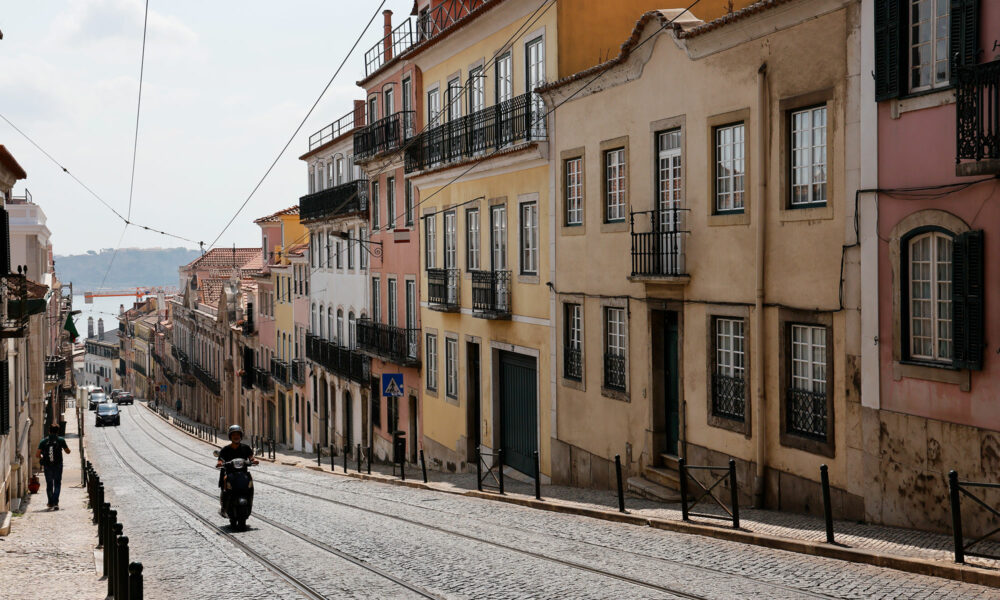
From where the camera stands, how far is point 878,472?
41.2ft

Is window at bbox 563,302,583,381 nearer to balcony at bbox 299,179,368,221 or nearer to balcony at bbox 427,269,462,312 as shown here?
balcony at bbox 427,269,462,312

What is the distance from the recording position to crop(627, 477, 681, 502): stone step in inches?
660

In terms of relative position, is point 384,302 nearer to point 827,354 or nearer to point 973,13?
point 827,354

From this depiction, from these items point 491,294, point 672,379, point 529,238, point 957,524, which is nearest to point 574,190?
point 529,238

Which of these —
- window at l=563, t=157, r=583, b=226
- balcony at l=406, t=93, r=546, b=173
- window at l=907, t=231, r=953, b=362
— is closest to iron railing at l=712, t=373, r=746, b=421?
window at l=907, t=231, r=953, b=362

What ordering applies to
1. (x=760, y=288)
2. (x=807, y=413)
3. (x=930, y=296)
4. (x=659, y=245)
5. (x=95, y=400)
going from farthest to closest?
(x=95, y=400) → (x=659, y=245) → (x=760, y=288) → (x=807, y=413) → (x=930, y=296)

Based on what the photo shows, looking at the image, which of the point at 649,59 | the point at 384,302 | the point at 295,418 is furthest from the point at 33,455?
the point at 649,59

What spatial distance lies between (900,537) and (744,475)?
3912 mm

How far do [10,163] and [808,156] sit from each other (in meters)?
13.9

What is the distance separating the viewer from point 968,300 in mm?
11211

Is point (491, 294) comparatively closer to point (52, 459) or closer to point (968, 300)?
point (52, 459)

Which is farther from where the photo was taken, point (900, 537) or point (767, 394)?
point (767, 394)

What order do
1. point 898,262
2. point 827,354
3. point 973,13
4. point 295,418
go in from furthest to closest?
point 295,418 → point 827,354 → point 898,262 → point 973,13

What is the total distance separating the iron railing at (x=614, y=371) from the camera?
752 inches
